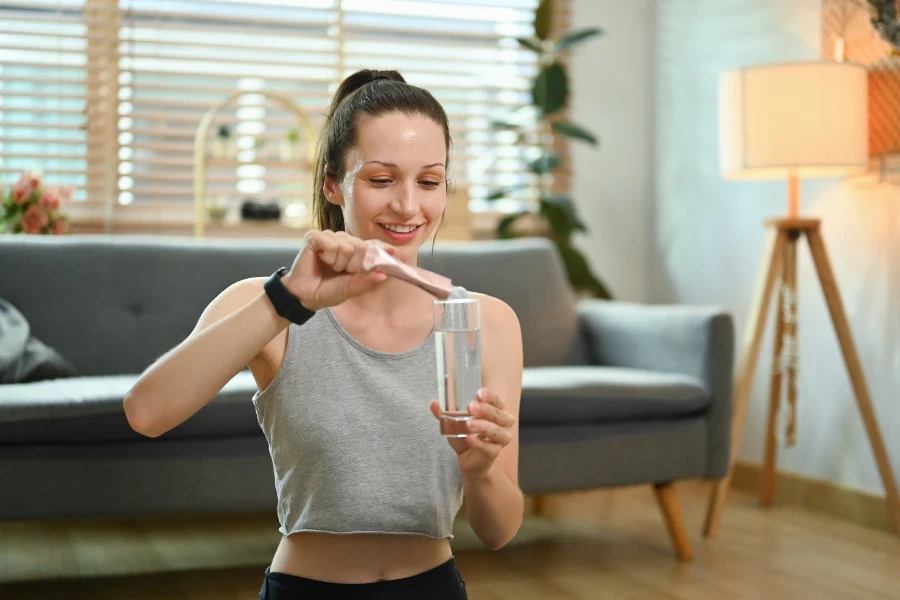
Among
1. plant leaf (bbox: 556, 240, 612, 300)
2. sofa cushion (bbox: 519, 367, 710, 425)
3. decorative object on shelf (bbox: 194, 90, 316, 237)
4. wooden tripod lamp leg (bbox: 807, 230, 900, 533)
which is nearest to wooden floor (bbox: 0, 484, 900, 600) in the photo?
wooden tripod lamp leg (bbox: 807, 230, 900, 533)

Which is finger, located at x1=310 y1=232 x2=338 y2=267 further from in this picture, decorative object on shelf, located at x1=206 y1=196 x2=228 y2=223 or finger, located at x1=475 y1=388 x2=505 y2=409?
decorative object on shelf, located at x1=206 y1=196 x2=228 y2=223

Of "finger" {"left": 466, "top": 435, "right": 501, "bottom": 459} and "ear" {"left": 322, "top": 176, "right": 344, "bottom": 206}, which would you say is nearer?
"finger" {"left": 466, "top": 435, "right": 501, "bottom": 459}

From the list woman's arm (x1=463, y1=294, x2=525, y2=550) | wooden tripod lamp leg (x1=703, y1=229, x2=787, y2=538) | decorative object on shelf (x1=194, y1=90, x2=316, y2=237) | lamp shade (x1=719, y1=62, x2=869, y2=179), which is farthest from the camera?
decorative object on shelf (x1=194, y1=90, x2=316, y2=237)

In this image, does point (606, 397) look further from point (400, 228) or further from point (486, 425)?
point (486, 425)

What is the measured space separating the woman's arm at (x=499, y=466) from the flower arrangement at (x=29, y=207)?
2278mm

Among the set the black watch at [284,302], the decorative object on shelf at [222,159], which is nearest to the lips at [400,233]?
the black watch at [284,302]

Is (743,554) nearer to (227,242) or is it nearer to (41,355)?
(227,242)

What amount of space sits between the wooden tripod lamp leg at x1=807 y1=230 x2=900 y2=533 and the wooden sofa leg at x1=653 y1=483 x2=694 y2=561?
66 centimetres

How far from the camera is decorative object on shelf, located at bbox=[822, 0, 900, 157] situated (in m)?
3.02

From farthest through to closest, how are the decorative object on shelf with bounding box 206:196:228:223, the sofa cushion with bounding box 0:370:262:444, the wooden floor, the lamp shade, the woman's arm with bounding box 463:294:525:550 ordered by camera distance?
1. the decorative object on shelf with bounding box 206:196:228:223
2. the lamp shade
3. the wooden floor
4. the sofa cushion with bounding box 0:370:262:444
5. the woman's arm with bounding box 463:294:525:550

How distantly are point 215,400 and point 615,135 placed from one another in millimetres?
2680

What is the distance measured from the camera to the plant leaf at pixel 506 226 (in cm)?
406

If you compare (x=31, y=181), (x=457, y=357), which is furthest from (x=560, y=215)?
(x=457, y=357)

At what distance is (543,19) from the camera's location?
3902mm
